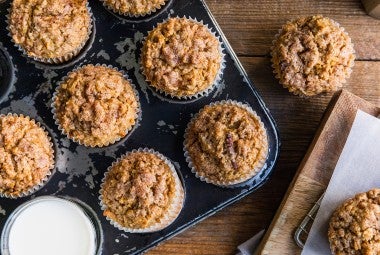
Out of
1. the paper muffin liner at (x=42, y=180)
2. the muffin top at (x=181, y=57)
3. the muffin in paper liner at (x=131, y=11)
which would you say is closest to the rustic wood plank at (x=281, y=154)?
the muffin top at (x=181, y=57)

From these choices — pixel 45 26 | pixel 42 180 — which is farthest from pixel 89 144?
pixel 45 26

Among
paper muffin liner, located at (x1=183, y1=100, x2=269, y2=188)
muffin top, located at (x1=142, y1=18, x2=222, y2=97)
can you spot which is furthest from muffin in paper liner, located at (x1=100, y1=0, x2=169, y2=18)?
paper muffin liner, located at (x1=183, y1=100, x2=269, y2=188)

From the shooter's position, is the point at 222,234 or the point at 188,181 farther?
the point at 222,234

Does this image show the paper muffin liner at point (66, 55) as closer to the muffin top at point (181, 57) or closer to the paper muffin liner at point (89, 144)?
the paper muffin liner at point (89, 144)

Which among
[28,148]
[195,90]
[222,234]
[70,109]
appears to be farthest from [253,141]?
[28,148]

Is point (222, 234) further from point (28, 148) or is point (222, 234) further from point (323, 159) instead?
point (28, 148)

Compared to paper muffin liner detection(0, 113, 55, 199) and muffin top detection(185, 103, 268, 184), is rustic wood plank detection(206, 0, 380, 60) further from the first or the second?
paper muffin liner detection(0, 113, 55, 199)
